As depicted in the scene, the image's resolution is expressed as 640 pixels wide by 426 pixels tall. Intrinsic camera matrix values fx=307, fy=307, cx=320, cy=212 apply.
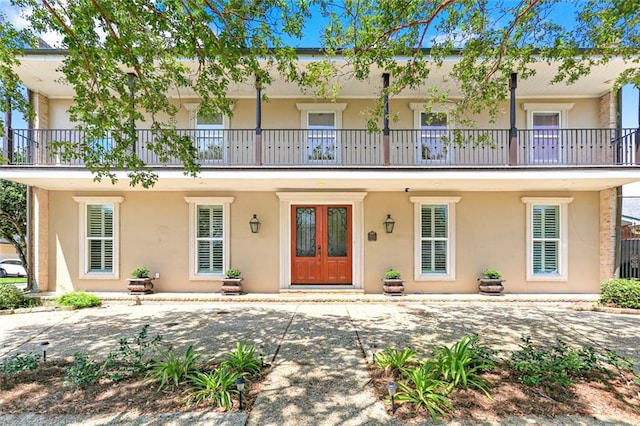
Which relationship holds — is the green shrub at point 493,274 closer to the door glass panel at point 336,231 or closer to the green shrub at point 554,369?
the door glass panel at point 336,231

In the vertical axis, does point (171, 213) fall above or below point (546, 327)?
above

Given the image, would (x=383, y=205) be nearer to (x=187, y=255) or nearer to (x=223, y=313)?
(x=223, y=313)

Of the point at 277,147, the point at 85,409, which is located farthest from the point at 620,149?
the point at 85,409

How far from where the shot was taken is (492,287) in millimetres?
8586

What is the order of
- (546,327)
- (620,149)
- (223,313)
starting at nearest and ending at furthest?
(546,327)
(223,313)
(620,149)

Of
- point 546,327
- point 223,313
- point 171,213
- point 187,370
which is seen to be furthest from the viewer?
point 171,213

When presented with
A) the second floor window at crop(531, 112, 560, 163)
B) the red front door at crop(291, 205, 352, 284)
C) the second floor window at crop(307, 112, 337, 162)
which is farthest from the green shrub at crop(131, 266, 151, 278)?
the second floor window at crop(531, 112, 560, 163)

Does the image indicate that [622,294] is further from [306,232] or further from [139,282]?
[139,282]

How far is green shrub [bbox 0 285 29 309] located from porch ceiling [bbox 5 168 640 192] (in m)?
2.75

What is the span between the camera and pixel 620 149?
25.9 ft

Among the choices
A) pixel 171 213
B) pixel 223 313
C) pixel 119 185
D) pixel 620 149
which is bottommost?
pixel 223 313

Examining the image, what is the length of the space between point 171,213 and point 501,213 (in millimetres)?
9755

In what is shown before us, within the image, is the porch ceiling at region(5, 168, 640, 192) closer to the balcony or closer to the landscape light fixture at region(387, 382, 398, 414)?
the balcony

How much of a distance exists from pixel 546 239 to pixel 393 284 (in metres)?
4.75
